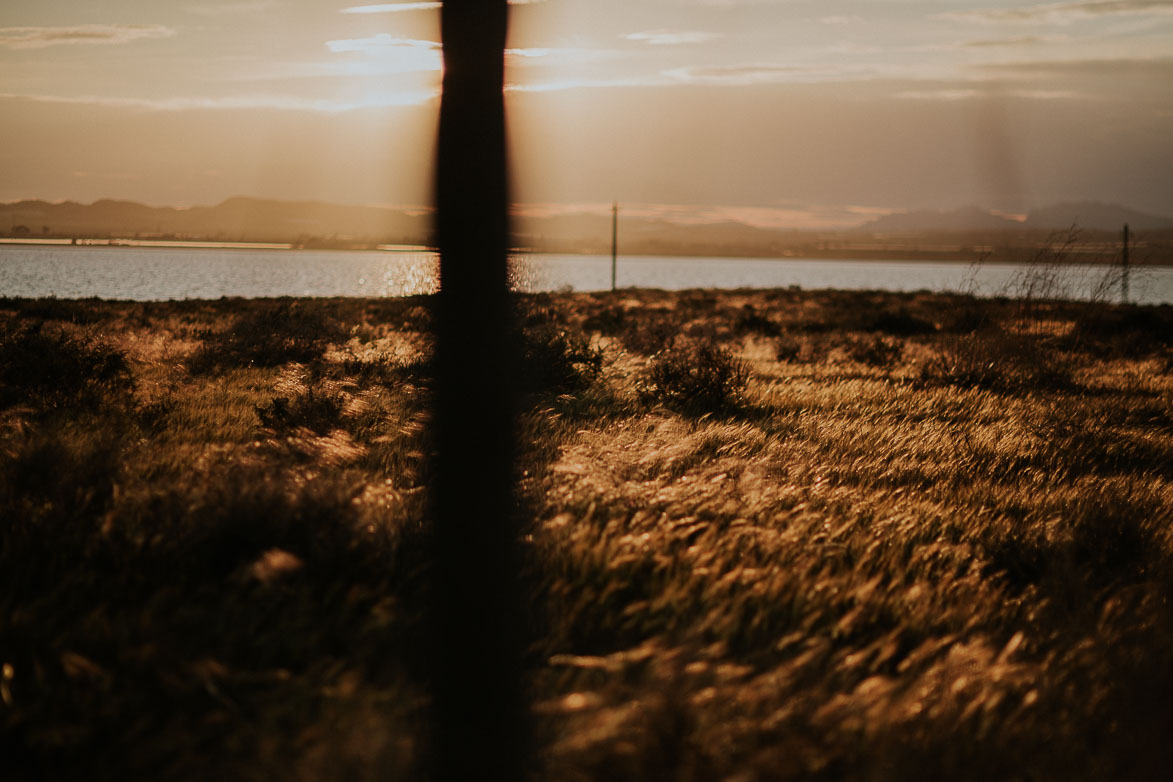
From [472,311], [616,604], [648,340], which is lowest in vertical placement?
[616,604]

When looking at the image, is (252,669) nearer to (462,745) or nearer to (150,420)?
(462,745)

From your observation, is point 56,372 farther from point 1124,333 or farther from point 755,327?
point 1124,333

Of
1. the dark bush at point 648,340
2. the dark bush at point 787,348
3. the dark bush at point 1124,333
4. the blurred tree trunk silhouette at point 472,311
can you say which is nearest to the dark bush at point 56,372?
the blurred tree trunk silhouette at point 472,311

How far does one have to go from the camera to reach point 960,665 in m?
3.15

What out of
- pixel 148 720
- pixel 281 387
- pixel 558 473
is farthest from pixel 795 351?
pixel 148 720

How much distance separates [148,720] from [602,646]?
1.63 m

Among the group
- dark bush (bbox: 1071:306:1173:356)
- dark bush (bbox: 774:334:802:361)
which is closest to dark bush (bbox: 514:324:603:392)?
dark bush (bbox: 774:334:802:361)

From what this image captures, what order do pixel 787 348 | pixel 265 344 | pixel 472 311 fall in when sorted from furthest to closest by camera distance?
pixel 787 348, pixel 265 344, pixel 472 311

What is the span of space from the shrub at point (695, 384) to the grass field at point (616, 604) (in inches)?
92.0

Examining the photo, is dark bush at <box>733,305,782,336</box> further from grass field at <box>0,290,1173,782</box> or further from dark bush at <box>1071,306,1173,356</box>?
grass field at <box>0,290,1173,782</box>

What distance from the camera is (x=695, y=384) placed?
33.3ft

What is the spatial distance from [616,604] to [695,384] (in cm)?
687

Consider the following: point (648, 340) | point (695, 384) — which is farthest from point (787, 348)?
point (695, 384)

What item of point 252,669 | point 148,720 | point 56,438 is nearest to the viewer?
point 148,720
